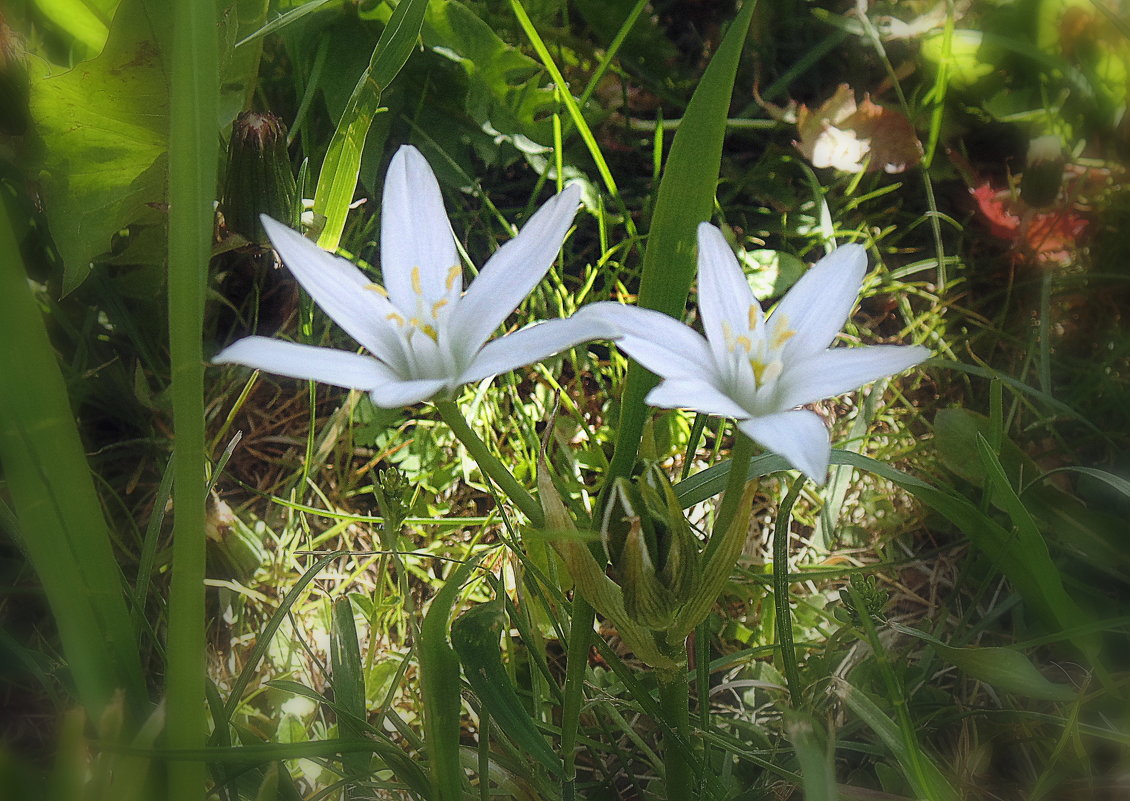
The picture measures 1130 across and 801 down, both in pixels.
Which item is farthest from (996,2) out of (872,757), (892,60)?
(872,757)

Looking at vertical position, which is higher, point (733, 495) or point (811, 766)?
point (733, 495)

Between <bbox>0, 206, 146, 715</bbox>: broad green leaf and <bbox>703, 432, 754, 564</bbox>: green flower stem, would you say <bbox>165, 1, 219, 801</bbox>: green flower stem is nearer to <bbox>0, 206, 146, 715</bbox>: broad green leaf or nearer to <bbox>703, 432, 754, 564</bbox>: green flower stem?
<bbox>0, 206, 146, 715</bbox>: broad green leaf

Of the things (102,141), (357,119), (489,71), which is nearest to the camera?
(357,119)

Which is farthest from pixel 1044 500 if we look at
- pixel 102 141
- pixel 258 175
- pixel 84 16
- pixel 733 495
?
pixel 84 16

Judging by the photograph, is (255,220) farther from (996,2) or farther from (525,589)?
(996,2)

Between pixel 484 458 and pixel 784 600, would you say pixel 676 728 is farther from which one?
pixel 484 458

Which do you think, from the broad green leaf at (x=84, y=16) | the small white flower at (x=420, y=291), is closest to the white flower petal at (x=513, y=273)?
the small white flower at (x=420, y=291)

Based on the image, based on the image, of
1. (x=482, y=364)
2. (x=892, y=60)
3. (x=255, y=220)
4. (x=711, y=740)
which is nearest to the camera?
(x=482, y=364)

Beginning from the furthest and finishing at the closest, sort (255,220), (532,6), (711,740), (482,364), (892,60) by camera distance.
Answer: (892,60) < (532,6) < (255,220) < (711,740) < (482,364)
